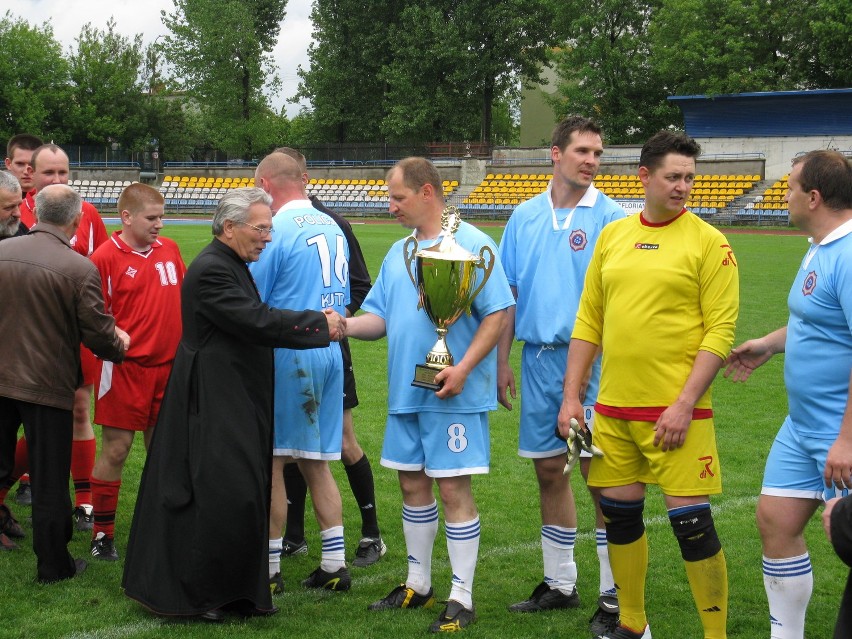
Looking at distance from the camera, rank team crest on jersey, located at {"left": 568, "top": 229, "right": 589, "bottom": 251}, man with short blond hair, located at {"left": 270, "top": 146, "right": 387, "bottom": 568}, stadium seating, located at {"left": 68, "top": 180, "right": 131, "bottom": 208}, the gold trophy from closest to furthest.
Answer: the gold trophy < team crest on jersey, located at {"left": 568, "top": 229, "right": 589, "bottom": 251} < man with short blond hair, located at {"left": 270, "top": 146, "right": 387, "bottom": 568} < stadium seating, located at {"left": 68, "top": 180, "right": 131, "bottom": 208}

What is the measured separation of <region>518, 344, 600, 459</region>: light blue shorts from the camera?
4961 mm

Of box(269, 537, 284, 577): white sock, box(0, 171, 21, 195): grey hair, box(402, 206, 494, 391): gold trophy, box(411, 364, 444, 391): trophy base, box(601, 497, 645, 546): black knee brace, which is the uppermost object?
box(0, 171, 21, 195): grey hair

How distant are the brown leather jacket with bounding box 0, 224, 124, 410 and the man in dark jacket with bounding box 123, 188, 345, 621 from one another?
0.76m

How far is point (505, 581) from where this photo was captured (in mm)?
5383

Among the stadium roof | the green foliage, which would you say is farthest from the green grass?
the green foliage

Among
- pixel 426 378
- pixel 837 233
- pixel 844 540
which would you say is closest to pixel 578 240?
pixel 426 378

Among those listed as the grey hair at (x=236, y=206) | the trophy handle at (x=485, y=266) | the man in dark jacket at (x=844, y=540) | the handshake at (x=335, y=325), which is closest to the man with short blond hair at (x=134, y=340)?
the grey hair at (x=236, y=206)

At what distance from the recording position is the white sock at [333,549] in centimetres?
524

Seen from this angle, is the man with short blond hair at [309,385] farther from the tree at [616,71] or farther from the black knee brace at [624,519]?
the tree at [616,71]

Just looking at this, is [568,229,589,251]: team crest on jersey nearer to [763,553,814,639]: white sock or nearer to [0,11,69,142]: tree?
[763,553,814,639]: white sock

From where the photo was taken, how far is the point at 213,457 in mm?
4602

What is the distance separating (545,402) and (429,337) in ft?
2.30

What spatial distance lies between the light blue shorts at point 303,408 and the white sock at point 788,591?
226cm

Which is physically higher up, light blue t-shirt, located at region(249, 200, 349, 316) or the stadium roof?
the stadium roof
